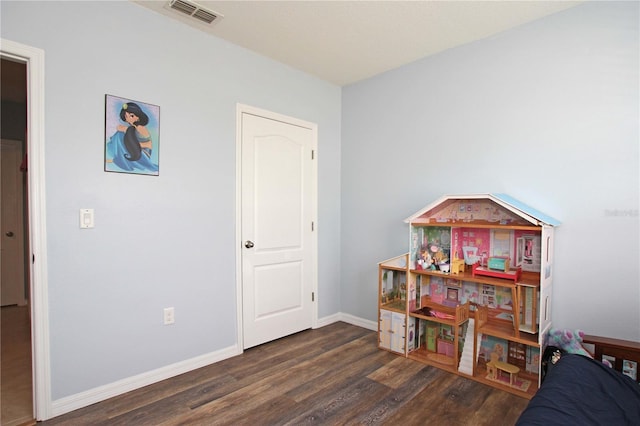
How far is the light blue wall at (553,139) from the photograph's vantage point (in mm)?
2170

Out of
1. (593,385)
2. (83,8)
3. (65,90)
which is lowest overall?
(593,385)

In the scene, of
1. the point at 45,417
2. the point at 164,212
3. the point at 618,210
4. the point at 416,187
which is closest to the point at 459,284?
the point at 416,187

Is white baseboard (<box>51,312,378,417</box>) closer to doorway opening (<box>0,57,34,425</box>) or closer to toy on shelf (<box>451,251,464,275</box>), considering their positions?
toy on shelf (<box>451,251,464,275</box>)

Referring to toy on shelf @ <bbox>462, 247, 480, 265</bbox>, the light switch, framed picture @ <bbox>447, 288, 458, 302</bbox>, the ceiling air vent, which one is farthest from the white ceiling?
framed picture @ <bbox>447, 288, 458, 302</bbox>

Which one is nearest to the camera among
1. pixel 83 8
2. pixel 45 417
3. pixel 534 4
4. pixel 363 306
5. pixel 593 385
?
pixel 593 385

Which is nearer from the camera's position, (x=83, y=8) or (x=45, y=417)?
(x=45, y=417)

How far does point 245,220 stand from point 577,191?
8.18ft

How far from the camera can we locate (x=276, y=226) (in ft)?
10.6

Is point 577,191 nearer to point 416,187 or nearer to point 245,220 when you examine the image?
point 416,187

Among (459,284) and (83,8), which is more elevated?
(83,8)

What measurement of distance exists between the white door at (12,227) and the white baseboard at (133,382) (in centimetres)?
338

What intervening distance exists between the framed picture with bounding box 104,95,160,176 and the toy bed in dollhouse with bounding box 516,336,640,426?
2534mm

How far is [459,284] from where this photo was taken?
113 inches

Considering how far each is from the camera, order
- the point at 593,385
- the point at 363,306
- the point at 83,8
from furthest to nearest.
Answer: the point at 363,306, the point at 83,8, the point at 593,385
